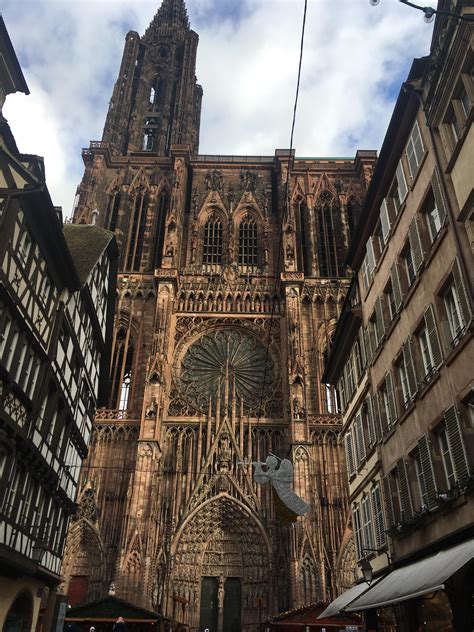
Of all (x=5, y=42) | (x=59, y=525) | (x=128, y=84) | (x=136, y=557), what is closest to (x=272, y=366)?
(x=136, y=557)

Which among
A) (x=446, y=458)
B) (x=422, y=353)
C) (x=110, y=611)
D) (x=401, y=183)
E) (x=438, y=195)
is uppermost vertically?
(x=401, y=183)

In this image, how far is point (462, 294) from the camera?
989 cm

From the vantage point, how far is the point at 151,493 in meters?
28.8

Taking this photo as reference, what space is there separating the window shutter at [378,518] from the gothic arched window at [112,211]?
29.6 metres

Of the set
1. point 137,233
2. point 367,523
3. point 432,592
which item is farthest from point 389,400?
point 137,233

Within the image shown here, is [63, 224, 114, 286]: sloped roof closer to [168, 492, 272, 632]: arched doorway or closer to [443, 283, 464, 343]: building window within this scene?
[443, 283, 464, 343]: building window

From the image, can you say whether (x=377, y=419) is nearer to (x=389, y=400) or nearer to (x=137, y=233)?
(x=389, y=400)

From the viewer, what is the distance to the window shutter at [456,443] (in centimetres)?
964

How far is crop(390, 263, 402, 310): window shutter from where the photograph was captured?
45.1ft

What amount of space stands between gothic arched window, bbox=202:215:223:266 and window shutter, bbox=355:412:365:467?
2233 cm

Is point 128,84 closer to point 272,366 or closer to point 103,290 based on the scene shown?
point 272,366

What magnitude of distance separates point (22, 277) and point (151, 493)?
18.0m

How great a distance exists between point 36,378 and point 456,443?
1008 cm

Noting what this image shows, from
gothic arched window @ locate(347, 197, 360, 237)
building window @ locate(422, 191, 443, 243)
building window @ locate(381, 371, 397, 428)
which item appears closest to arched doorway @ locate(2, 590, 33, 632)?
building window @ locate(381, 371, 397, 428)
